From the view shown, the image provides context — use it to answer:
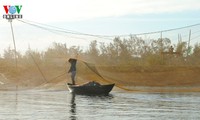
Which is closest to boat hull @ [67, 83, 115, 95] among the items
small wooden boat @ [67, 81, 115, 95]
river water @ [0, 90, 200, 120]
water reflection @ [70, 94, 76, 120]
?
small wooden boat @ [67, 81, 115, 95]

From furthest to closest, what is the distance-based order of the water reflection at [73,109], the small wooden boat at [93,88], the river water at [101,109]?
the small wooden boat at [93,88], the river water at [101,109], the water reflection at [73,109]

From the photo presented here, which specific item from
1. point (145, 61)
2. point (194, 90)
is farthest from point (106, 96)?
point (145, 61)

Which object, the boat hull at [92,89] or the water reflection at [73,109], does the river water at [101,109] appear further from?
the boat hull at [92,89]

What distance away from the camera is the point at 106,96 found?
3475cm

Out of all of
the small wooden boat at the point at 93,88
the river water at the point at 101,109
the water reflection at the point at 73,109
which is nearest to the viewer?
the water reflection at the point at 73,109

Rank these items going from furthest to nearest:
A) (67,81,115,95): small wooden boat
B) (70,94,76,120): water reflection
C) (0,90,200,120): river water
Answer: (67,81,115,95): small wooden boat
(0,90,200,120): river water
(70,94,76,120): water reflection

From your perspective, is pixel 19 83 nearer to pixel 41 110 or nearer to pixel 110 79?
pixel 110 79

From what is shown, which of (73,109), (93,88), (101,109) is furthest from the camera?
(93,88)

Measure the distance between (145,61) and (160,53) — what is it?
1701 millimetres

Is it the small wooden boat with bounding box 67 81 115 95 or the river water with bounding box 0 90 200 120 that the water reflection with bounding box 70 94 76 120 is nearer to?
the river water with bounding box 0 90 200 120

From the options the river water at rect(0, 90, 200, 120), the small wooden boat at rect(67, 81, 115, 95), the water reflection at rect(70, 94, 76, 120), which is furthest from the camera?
the small wooden boat at rect(67, 81, 115, 95)

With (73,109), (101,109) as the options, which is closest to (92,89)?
(101,109)

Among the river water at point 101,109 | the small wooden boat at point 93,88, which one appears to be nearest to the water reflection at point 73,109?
the river water at point 101,109

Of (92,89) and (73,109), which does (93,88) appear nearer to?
(92,89)
